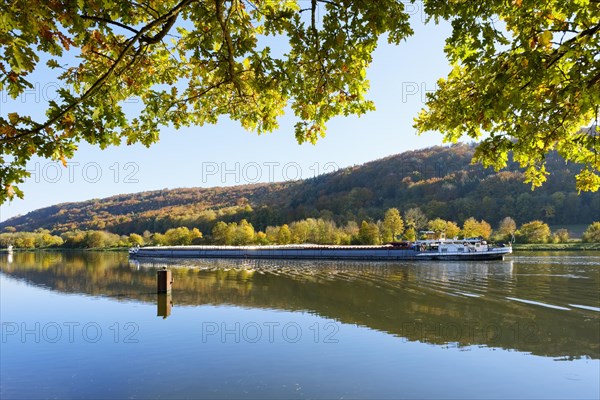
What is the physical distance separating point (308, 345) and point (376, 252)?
5185cm

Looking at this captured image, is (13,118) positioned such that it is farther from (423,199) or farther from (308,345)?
(423,199)

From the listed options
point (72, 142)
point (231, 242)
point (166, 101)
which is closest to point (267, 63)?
point (166, 101)

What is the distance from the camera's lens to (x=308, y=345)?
12844 millimetres

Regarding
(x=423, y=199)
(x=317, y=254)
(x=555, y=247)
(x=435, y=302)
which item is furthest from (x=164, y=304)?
(x=423, y=199)

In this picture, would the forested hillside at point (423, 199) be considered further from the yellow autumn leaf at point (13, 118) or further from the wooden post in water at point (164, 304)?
the yellow autumn leaf at point (13, 118)

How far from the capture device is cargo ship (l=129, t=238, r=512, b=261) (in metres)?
54.7

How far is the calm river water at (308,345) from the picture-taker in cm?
935

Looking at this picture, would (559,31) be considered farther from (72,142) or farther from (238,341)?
(238,341)

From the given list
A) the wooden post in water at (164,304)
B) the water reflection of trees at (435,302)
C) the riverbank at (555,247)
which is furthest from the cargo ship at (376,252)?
the wooden post in water at (164,304)

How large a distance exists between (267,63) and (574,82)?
4150mm

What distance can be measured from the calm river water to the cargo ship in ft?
101

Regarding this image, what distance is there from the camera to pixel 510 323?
15.5m

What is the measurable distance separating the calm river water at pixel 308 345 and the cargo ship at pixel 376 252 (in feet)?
101

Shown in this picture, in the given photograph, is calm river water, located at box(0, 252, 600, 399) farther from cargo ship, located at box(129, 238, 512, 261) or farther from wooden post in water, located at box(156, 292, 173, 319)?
cargo ship, located at box(129, 238, 512, 261)
